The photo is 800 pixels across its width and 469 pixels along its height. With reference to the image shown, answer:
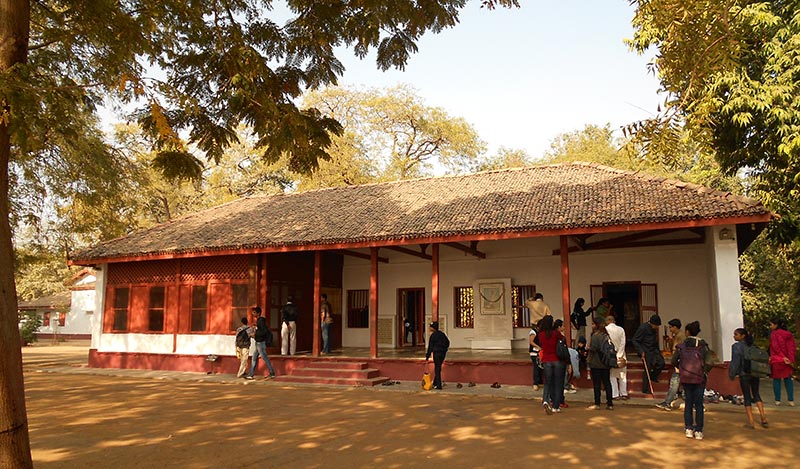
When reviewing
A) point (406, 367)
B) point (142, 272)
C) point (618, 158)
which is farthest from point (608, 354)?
point (618, 158)

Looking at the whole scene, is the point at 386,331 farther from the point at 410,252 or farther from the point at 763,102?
the point at 763,102

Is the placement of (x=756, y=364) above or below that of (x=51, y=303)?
below

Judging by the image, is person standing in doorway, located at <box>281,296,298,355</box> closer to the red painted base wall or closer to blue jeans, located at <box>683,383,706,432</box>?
the red painted base wall

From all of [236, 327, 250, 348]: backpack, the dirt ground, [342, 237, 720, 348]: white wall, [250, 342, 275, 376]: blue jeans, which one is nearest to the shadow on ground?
the dirt ground

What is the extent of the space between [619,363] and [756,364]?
85.1 inches

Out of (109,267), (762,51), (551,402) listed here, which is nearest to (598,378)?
(551,402)

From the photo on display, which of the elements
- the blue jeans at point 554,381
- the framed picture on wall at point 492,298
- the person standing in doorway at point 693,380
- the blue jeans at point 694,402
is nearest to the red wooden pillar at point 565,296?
the blue jeans at point 554,381

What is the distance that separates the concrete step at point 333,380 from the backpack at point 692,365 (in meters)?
6.51

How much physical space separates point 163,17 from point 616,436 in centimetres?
734

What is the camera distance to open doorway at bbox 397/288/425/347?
16.6 metres

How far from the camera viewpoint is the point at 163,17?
645cm

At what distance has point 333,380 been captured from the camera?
12.3 metres

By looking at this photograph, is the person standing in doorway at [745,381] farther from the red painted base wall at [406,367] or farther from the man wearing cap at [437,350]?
the man wearing cap at [437,350]

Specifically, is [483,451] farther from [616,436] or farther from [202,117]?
[202,117]
